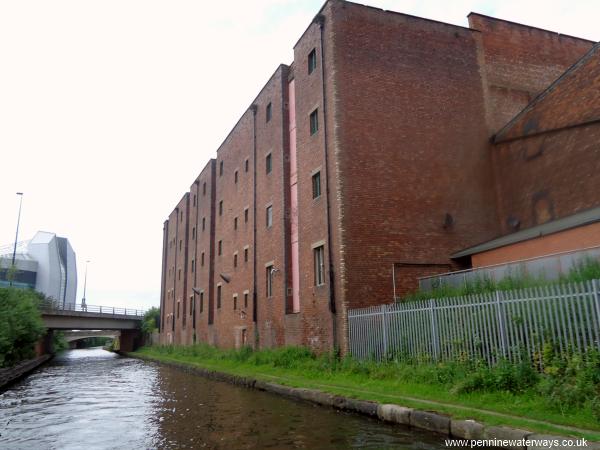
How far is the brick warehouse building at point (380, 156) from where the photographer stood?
56.1 ft

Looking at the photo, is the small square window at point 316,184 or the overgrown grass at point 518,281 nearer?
the overgrown grass at point 518,281

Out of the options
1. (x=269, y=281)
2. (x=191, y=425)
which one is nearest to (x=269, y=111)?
(x=269, y=281)

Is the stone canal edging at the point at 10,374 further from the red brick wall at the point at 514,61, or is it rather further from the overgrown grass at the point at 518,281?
the red brick wall at the point at 514,61

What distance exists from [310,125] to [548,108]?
9.06m

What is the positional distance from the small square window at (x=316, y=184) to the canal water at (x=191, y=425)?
7.92 metres

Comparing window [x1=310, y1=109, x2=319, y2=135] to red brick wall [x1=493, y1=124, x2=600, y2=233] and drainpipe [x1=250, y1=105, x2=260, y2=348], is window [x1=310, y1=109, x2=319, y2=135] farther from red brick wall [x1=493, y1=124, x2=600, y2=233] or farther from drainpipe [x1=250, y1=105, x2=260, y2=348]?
red brick wall [x1=493, y1=124, x2=600, y2=233]

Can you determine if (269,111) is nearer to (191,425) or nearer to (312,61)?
(312,61)

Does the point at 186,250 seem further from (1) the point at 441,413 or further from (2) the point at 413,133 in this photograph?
(1) the point at 441,413

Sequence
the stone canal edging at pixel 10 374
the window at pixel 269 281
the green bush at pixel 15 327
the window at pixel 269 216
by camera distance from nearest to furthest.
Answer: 1. the stone canal edging at pixel 10 374
2. the green bush at pixel 15 327
3. the window at pixel 269 281
4. the window at pixel 269 216

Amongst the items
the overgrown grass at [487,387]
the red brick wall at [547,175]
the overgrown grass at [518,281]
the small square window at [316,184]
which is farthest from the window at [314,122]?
the overgrown grass at [487,387]

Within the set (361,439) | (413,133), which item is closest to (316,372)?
(361,439)

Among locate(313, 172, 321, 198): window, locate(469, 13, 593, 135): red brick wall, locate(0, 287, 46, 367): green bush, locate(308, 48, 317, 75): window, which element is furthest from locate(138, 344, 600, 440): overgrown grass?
locate(0, 287, 46, 367): green bush

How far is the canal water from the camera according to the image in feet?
25.3

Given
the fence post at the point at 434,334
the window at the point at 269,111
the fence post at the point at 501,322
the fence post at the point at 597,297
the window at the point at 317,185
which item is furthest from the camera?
the window at the point at 269,111
